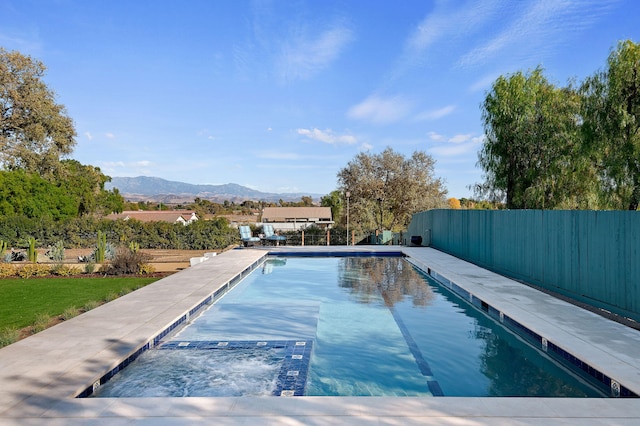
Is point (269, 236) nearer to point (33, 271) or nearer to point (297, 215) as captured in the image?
point (33, 271)

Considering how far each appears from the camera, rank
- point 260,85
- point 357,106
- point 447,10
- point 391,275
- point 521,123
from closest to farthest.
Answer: point 391,275
point 447,10
point 521,123
point 260,85
point 357,106

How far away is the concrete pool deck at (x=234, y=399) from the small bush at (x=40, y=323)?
42 cm

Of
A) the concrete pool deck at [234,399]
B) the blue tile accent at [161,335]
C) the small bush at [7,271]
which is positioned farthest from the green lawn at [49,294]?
the blue tile accent at [161,335]

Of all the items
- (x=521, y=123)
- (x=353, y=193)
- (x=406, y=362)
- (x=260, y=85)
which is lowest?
(x=406, y=362)

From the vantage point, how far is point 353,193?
91.3 feet

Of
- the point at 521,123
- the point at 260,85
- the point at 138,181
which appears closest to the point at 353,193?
the point at 260,85

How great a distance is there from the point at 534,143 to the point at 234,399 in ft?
63.9

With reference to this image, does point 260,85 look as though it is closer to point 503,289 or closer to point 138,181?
point 503,289

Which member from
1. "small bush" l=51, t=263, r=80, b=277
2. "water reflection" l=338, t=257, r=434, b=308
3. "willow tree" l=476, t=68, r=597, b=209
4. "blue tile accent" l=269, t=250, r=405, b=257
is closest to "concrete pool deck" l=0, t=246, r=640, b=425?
"water reflection" l=338, t=257, r=434, b=308

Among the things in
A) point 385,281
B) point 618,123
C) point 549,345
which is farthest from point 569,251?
point 618,123

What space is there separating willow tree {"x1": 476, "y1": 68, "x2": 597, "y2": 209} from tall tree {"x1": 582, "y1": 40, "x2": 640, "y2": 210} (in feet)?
4.72

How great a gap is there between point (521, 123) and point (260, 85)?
40.1ft

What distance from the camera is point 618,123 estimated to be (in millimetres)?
15273

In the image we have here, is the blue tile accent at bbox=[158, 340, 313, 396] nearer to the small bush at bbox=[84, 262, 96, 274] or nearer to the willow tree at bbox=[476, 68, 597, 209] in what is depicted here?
the small bush at bbox=[84, 262, 96, 274]
